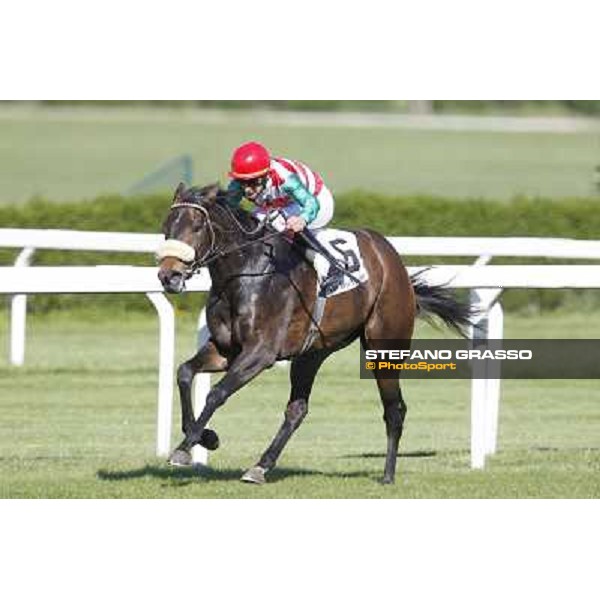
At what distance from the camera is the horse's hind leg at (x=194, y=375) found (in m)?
7.36

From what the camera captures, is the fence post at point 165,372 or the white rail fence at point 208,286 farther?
the fence post at point 165,372

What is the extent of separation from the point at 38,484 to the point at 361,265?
1890 millimetres

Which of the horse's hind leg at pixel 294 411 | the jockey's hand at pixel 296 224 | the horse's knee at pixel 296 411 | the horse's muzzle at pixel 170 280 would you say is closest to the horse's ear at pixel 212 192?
the jockey's hand at pixel 296 224

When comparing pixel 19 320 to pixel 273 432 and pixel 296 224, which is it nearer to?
pixel 273 432

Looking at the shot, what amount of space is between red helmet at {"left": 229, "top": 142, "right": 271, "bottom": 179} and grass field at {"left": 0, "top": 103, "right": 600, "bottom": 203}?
67.1ft

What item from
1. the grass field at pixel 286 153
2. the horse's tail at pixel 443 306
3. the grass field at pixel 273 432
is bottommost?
the grass field at pixel 286 153

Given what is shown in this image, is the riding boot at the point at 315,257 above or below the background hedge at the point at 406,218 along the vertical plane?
above

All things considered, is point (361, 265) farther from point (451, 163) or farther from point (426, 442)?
point (451, 163)

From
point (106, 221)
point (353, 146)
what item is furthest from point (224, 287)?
point (353, 146)

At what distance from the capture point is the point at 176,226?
7184 millimetres

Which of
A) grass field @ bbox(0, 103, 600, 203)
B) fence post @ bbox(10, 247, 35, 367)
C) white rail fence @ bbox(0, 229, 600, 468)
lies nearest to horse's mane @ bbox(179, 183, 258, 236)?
white rail fence @ bbox(0, 229, 600, 468)

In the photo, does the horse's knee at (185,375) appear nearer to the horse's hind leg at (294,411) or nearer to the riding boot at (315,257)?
the horse's hind leg at (294,411)

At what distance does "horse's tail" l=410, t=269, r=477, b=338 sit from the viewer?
8336 millimetres

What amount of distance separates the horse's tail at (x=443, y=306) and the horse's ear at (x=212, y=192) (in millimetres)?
1537
